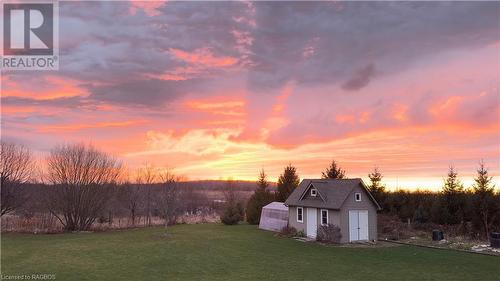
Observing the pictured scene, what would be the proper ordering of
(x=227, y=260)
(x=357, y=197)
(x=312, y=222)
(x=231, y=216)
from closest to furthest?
(x=227, y=260) → (x=357, y=197) → (x=312, y=222) → (x=231, y=216)

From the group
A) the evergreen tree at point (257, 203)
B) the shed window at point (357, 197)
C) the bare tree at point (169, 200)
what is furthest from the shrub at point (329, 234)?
the bare tree at point (169, 200)

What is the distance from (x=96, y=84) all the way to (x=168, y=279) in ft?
53.2

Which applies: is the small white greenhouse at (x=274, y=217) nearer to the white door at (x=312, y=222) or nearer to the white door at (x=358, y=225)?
the white door at (x=312, y=222)

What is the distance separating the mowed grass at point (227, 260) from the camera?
17609 millimetres

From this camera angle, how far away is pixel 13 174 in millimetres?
37469

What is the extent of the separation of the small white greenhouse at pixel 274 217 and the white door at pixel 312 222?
12.8 feet

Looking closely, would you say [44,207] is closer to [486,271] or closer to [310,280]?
[310,280]

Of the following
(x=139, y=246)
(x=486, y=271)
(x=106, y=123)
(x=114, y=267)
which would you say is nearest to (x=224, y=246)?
(x=139, y=246)

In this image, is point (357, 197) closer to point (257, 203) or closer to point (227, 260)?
point (227, 260)

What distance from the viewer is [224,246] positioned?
26312 mm

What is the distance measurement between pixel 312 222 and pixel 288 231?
2596 mm

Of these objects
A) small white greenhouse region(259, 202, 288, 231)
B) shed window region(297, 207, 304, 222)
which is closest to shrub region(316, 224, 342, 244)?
shed window region(297, 207, 304, 222)

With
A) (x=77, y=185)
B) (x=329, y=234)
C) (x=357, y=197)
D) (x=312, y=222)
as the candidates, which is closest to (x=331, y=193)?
(x=357, y=197)

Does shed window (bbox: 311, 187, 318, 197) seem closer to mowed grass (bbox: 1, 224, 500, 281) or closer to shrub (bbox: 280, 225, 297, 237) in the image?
shrub (bbox: 280, 225, 297, 237)
